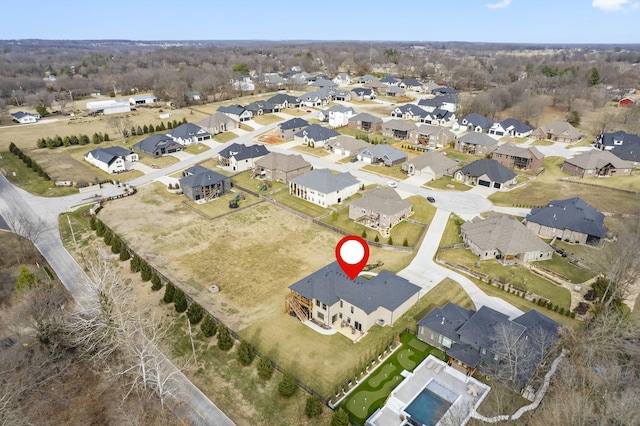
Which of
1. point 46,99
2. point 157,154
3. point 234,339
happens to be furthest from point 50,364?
point 46,99

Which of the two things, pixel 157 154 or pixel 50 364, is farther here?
pixel 157 154

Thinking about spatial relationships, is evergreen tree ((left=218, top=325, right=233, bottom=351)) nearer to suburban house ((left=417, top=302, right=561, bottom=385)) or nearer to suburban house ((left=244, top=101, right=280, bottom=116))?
suburban house ((left=417, top=302, right=561, bottom=385))

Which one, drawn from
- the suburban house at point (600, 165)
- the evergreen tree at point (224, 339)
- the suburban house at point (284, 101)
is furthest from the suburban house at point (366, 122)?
the evergreen tree at point (224, 339)

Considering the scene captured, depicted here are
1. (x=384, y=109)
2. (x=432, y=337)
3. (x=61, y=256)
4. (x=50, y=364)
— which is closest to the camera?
(x=50, y=364)

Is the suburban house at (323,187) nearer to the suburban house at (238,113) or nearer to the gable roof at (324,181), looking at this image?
the gable roof at (324,181)

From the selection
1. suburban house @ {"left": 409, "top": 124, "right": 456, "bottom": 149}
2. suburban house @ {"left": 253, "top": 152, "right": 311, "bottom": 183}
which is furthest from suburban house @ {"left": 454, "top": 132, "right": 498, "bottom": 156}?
suburban house @ {"left": 253, "top": 152, "right": 311, "bottom": 183}

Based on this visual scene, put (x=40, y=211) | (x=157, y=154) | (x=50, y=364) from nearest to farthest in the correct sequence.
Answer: (x=50, y=364), (x=40, y=211), (x=157, y=154)

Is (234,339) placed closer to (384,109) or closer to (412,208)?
(412,208)
